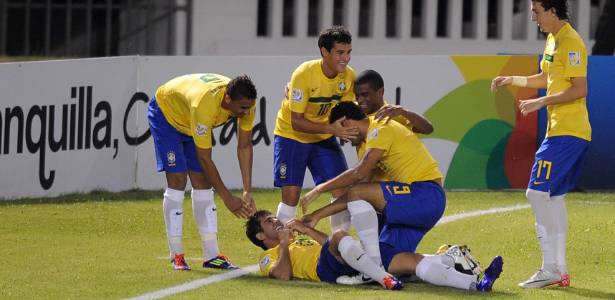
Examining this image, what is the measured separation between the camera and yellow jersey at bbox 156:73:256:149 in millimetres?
11391

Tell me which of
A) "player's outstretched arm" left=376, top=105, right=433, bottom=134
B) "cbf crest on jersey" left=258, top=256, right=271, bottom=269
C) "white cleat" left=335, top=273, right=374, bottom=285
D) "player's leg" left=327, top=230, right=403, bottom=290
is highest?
"player's outstretched arm" left=376, top=105, right=433, bottom=134

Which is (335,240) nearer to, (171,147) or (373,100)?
(373,100)

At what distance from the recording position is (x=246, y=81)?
11203mm

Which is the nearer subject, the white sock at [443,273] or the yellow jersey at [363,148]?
the white sock at [443,273]

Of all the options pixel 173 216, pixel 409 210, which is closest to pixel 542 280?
pixel 409 210

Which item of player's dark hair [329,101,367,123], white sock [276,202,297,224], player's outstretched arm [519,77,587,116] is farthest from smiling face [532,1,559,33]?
white sock [276,202,297,224]

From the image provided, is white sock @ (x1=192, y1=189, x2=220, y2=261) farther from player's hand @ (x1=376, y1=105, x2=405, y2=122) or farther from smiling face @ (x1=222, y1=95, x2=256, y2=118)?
player's hand @ (x1=376, y1=105, x2=405, y2=122)

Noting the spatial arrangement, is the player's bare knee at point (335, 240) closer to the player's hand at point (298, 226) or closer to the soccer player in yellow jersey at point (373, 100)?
the player's hand at point (298, 226)

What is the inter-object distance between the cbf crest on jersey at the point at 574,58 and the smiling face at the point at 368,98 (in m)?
1.47

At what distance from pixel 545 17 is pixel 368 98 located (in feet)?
4.84

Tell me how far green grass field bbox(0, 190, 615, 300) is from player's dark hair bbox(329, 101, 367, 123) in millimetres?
1235

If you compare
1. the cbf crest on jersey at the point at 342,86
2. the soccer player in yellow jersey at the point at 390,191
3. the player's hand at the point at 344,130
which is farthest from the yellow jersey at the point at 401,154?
the cbf crest on jersey at the point at 342,86

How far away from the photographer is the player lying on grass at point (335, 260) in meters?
10.5

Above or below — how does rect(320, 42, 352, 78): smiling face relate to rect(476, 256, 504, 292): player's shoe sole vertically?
above
